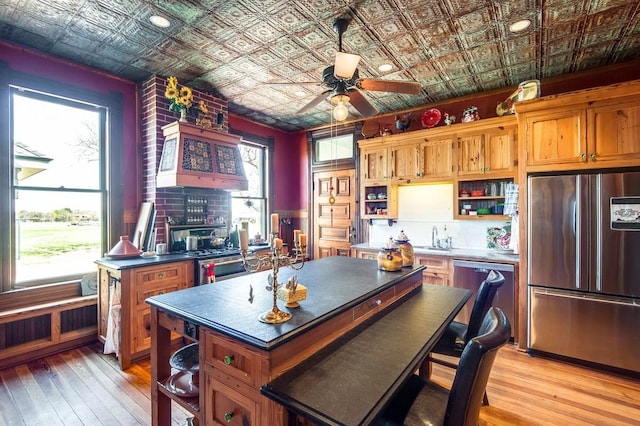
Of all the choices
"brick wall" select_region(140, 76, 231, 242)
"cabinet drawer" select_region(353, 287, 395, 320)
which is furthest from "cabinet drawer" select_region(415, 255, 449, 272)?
"brick wall" select_region(140, 76, 231, 242)

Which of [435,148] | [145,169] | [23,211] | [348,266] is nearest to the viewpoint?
[348,266]

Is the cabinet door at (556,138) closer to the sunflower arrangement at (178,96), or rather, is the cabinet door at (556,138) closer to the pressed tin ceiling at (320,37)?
the pressed tin ceiling at (320,37)

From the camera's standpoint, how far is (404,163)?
4.40m

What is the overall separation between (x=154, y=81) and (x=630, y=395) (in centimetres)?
548

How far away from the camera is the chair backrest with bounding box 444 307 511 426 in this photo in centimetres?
108

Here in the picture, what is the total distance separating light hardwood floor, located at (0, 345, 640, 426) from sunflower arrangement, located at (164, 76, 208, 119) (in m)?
2.78

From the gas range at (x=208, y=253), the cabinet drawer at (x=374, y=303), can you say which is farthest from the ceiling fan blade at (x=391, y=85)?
the gas range at (x=208, y=253)

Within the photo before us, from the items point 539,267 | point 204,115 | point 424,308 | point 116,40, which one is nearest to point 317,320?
point 424,308

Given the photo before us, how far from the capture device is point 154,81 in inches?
140

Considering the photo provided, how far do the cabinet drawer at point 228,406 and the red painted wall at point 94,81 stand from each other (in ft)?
10.0

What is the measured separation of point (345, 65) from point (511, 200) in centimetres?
267

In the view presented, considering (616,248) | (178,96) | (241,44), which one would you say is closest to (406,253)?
(616,248)

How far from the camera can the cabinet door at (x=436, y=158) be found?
4051 millimetres

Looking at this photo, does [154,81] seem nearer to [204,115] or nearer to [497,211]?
[204,115]
